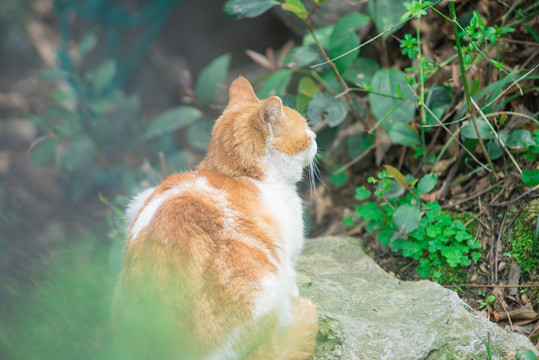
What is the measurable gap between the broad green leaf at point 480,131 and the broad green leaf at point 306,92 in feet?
3.37

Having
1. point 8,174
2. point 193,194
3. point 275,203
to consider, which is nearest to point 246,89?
point 275,203

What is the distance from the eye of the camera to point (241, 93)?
8.77 feet

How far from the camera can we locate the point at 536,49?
9.29 ft

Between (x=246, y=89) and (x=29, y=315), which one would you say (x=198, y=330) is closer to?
(x=29, y=315)

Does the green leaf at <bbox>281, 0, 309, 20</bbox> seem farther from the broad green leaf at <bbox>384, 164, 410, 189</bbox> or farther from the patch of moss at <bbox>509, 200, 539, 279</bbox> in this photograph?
the patch of moss at <bbox>509, 200, 539, 279</bbox>

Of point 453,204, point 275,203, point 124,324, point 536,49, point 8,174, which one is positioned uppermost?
point 536,49

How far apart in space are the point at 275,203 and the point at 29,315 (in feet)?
3.70

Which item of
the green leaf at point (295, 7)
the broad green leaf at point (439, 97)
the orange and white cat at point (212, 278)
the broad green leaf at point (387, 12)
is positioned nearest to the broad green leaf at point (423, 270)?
the orange and white cat at point (212, 278)

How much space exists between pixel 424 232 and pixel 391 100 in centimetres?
85

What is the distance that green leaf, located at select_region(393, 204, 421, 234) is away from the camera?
8.06 ft

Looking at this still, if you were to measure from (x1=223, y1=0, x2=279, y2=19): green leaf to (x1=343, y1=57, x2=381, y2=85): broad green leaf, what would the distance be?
2.26 ft

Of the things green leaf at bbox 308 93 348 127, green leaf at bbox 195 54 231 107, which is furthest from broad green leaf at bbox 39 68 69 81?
green leaf at bbox 308 93 348 127

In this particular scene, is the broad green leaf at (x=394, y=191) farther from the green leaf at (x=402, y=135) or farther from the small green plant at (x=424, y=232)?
the green leaf at (x=402, y=135)

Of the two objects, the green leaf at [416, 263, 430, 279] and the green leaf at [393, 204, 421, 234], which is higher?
the green leaf at [393, 204, 421, 234]
